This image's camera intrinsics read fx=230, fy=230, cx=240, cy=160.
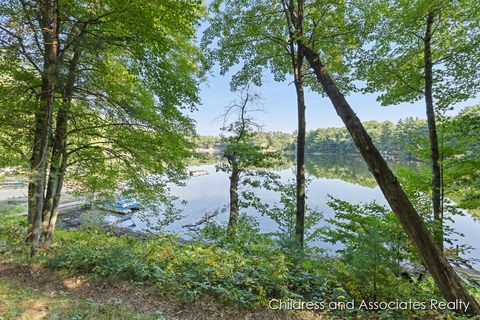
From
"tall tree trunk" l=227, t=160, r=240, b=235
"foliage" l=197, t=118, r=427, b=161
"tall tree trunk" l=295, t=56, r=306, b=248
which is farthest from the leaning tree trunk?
"foliage" l=197, t=118, r=427, b=161

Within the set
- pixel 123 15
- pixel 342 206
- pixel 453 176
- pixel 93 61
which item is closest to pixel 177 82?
pixel 123 15

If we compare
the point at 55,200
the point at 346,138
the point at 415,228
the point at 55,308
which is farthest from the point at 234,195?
the point at 346,138

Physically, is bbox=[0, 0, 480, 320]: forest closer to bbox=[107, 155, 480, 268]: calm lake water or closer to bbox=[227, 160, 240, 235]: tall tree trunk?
bbox=[227, 160, 240, 235]: tall tree trunk

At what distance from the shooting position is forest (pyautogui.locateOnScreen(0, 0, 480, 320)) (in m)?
2.95

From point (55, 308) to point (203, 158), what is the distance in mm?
4755

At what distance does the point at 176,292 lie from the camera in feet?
10.2

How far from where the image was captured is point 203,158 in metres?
6.88

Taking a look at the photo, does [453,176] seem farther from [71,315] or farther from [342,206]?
[71,315]

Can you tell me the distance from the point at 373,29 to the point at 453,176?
12.1 feet

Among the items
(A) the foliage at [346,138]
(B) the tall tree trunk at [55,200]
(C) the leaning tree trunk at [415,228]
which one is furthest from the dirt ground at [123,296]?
(A) the foliage at [346,138]

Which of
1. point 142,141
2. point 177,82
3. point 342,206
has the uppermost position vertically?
point 177,82

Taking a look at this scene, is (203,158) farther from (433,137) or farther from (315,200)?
(315,200)

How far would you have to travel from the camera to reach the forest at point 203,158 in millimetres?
2951

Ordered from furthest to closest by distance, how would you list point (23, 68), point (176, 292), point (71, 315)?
point (23, 68), point (176, 292), point (71, 315)
